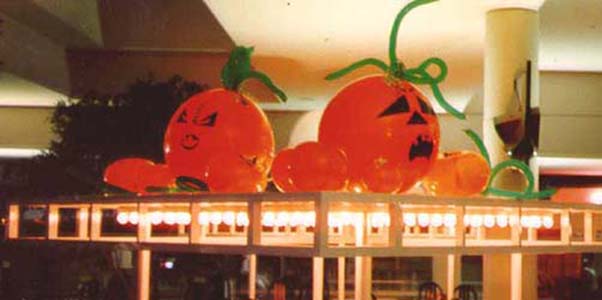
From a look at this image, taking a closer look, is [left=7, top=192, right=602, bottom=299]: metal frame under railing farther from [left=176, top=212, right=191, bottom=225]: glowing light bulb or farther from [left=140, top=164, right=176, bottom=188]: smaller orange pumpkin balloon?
[left=140, top=164, right=176, bottom=188]: smaller orange pumpkin balloon

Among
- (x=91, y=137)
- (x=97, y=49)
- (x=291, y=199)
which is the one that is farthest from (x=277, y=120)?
(x=291, y=199)

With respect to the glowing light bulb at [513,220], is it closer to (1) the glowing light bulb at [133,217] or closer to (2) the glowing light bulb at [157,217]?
(2) the glowing light bulb at [157,217]

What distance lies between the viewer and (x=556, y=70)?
41.0 feet

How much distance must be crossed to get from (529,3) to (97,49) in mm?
7307

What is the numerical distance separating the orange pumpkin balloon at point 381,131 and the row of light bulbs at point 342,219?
0.20m

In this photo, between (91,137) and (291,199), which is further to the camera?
(91,137)

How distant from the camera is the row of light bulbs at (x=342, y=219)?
335 centimetres

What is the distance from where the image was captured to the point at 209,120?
11.1ft

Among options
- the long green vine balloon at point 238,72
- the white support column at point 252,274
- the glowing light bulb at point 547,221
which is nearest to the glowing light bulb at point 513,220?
the glowing light bulb at point 547,221

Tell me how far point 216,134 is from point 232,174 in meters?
0.18

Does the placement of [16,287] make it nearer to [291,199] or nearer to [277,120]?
[277,120]

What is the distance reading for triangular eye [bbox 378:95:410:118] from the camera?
10.3 feet

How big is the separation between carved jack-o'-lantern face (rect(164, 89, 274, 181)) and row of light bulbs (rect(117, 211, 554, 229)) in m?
0.21

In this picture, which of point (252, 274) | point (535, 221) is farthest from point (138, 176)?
point (252, 274)
